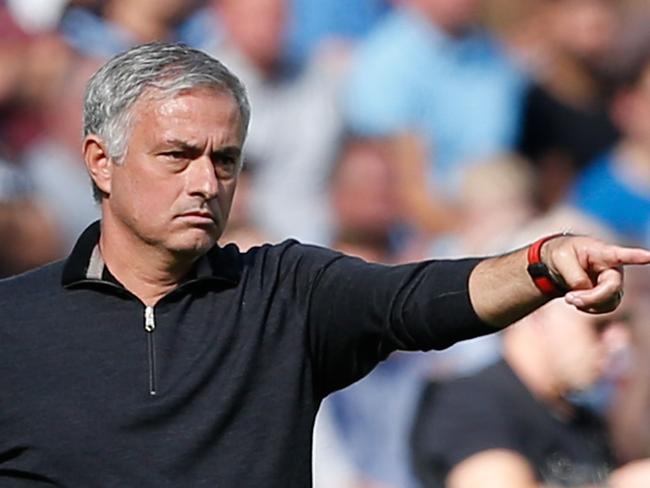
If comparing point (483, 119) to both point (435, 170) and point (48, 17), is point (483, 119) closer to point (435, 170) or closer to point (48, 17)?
point (435, 170)

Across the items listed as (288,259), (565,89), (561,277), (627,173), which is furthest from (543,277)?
(565,89)

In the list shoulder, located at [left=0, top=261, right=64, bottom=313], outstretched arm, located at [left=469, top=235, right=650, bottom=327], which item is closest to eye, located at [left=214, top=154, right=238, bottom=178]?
shoulder, located at [left=0, top=261, right=64, bottom=313]

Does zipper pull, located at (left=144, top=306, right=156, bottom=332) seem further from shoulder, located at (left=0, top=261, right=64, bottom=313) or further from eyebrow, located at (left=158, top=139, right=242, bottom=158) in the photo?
eyebrow, located at (left=158, top=139, right=242, bottom=158)

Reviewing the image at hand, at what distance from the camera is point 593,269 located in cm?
287

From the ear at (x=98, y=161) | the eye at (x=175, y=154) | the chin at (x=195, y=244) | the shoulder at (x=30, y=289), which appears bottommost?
the shoulder at (x=30, y=289)

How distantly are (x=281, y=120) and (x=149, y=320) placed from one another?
3.99 m

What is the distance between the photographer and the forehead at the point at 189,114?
329cm

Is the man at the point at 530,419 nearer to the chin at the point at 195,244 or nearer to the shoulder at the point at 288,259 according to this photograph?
the shoulder at the point at 288,259

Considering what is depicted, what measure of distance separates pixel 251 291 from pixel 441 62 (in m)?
4.24

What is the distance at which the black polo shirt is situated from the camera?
3.19 meters

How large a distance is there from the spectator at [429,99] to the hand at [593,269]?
441 centimetres

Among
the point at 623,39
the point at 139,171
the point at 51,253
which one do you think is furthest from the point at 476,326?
the point at 623,39

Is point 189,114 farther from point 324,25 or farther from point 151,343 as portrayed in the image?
point 324,25

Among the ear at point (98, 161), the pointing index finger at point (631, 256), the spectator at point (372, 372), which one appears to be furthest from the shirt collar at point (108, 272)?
the spectator at point (372, 372)
